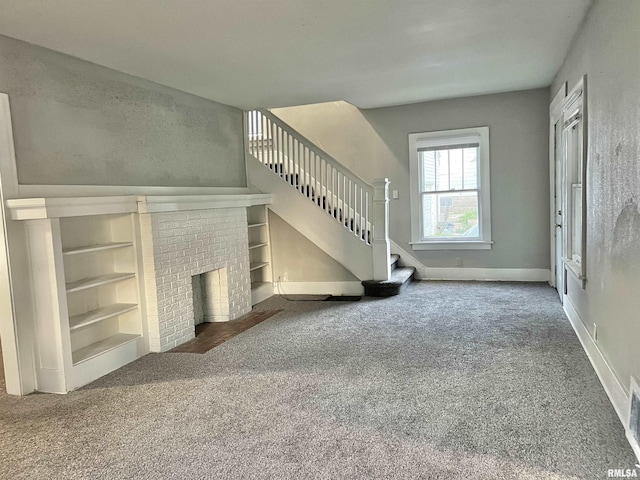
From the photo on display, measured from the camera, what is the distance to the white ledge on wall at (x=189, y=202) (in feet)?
12.9

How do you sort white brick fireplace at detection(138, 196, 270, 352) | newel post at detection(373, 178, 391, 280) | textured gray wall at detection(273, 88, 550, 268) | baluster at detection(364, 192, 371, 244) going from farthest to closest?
1. textured gray wall at detection(273, 88, 550, 268)
2. baluster at detection(364, 192, 371, 244)
3. newel post at detection(373, 178, 391, 280)
4. white brick fireplace at detection(138, 196, 270, 352)

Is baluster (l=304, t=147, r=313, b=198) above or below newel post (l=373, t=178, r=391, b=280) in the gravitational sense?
above

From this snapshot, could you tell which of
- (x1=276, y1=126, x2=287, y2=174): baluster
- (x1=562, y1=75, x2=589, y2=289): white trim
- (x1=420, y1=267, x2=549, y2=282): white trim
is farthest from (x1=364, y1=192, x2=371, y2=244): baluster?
(x1=562, y1=75, x2=589, y2=289): white trim

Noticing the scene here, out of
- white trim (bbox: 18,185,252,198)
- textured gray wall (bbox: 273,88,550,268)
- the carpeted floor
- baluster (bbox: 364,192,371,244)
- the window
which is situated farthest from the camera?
the window

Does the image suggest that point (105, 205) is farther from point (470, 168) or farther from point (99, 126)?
point (470, 168)

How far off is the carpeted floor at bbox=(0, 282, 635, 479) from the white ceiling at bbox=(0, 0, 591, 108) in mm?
2506

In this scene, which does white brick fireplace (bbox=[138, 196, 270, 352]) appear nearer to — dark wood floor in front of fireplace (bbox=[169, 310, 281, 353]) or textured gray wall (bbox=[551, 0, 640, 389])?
dark wood floor in front of fireplace (bbox=[169, 310, 281, 353])

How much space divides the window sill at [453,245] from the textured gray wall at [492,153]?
3.0 inches

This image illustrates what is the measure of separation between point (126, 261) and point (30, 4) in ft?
6.71

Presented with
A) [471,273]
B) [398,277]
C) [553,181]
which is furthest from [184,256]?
[553,181]

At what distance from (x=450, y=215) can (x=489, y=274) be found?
0.99m

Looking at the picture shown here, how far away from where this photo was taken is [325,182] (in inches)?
257

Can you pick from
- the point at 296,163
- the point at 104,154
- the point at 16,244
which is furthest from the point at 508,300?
the point at 16,244

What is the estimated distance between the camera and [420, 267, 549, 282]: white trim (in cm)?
636
